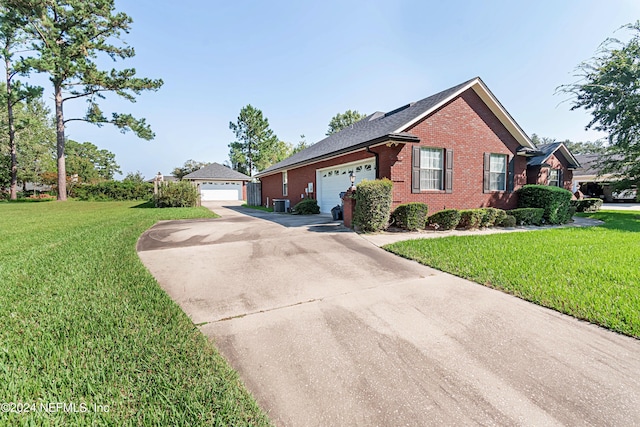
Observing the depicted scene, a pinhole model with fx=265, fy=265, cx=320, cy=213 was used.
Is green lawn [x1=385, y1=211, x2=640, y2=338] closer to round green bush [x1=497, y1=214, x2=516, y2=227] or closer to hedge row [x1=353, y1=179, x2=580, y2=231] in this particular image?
hedge row [x1=353, y1=179, x2=580, y2=231]

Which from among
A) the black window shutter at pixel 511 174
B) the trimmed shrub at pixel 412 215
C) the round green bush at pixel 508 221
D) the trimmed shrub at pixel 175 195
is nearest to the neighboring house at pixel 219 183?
the trimmed shrub at pixel 175 195

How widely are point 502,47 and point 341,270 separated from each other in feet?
38.2

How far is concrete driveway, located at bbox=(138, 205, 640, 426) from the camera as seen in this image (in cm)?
181

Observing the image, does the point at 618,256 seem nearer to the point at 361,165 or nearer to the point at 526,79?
the point at 361,165

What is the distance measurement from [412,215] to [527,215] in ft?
16.9

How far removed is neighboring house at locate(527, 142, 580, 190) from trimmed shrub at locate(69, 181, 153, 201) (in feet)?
112

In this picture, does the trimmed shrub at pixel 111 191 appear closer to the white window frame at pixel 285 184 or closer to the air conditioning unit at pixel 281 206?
the white window frame at pixel 285 184

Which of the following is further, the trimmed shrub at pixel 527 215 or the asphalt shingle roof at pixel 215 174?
the asphalt shingle roof at pixel 215 174

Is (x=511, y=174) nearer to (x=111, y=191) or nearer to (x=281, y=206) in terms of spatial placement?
(x=281, y=206)

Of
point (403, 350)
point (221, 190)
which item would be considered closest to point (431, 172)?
point (403, 350)

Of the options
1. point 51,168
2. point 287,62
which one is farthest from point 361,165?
point 51,168

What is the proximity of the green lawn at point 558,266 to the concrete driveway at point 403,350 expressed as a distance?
13.3 inches

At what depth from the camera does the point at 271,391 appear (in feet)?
6.40

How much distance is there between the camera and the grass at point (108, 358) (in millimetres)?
1652
